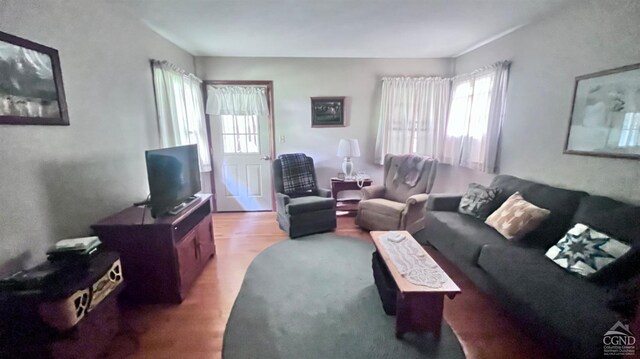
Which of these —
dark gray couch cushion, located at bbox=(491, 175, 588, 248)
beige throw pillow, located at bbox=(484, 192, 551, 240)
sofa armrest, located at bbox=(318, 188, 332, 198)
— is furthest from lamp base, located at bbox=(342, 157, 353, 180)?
dark gray couch cushion, located at bbox=(491, 175, 588, 248)

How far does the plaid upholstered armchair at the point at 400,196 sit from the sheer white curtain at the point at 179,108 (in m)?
2.40

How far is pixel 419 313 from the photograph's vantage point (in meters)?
1.68

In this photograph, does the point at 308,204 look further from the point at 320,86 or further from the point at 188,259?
the point at 320,86

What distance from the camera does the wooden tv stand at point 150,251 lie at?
195cm

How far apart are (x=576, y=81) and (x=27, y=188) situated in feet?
12.9


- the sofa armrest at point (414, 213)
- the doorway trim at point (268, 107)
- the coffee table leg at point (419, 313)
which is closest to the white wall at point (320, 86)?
the doorway trim at point (268, 107)

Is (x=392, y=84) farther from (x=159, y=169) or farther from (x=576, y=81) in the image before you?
(x=159, y=169)

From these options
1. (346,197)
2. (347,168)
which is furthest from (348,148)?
(346,197)

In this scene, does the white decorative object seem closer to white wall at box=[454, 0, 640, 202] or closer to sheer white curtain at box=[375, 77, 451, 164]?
white wall at box=[454, 0, 640, 202]

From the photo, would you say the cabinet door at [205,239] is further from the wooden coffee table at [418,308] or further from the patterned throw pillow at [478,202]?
the patterned throw pillow at [478,202]

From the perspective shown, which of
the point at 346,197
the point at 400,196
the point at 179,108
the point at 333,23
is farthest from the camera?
the point at 346,197

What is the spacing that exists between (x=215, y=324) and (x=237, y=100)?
3.11 meters

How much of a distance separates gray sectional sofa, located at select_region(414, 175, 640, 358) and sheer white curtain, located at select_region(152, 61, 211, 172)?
3056 mm

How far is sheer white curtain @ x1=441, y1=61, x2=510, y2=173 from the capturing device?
303 cm
